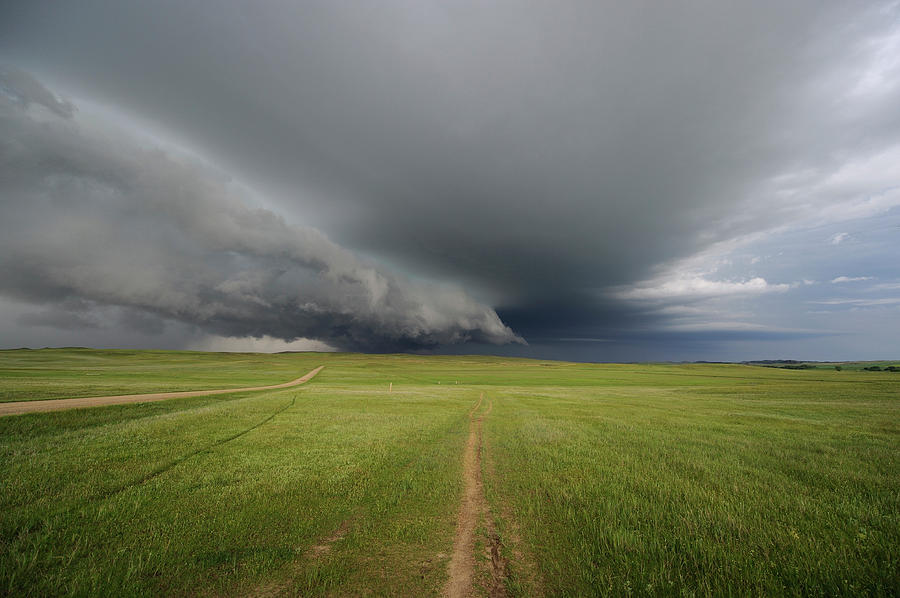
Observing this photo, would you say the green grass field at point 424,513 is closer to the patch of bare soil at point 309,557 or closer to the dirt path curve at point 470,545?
the patch of bare soil at point 309,557

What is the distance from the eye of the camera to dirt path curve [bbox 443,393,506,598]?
6426 mm

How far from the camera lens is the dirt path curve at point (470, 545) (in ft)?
21.1

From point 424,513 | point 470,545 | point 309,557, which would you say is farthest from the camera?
point 424,513

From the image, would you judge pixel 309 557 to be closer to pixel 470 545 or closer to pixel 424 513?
pixel 424 513

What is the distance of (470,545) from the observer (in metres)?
7.91

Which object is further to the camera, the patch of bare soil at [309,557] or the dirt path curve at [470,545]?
the dirt path curve at [470,545]

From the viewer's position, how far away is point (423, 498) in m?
10.6

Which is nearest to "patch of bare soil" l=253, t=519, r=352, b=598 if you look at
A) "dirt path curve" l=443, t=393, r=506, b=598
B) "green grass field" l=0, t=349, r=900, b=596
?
"green grass field" l=0, t=349, r=900, b=596

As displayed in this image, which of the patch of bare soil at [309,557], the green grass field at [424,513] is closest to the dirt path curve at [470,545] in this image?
the green grass field at [424,513]

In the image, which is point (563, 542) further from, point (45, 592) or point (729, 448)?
point (729, 448)

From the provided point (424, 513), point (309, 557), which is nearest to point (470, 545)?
point (424, 513)

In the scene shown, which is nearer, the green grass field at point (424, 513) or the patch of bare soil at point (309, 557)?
the patch of bare soil at point (309, 557)

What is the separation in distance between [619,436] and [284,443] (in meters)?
17.1

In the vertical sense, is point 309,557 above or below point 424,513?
above
